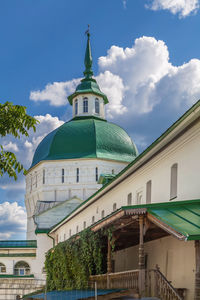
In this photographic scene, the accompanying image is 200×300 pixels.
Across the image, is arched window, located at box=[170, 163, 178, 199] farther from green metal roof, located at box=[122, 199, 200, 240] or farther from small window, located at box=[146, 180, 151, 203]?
green metal roof, located at box=[122, 199, 200, 240]

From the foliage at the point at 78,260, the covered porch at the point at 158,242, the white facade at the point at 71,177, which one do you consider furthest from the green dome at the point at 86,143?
the covered porch at the point at 158,242

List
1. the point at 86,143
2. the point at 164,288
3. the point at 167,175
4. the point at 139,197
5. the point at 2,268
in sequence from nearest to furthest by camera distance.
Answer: the point at 164,288 → the point at 167,175 → the point at 139,197 → the point at 2,268 → the point at 86,143

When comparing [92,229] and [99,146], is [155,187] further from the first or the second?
[99,146]

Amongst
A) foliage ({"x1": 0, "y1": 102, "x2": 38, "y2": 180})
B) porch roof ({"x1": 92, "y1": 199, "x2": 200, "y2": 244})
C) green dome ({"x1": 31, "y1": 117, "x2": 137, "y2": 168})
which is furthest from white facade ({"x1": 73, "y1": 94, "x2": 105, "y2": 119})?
foliage ({"x1": 0, "y1": 102, "x2": 38, "y2": 180})

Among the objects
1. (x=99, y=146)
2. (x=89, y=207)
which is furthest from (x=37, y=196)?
(x=89, y=207)

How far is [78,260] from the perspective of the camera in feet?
64.0

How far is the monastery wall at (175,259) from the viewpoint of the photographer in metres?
14.0

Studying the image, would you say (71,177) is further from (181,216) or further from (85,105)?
(181,216)

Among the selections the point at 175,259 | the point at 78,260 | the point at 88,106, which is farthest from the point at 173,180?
the point at 88,106

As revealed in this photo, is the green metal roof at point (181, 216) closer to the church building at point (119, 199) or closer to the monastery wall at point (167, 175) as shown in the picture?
the church building at point (119, 199)

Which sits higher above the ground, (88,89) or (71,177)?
(88,89)

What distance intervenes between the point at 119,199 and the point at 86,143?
27.1 metres

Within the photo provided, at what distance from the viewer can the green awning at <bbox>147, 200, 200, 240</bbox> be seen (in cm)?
1046

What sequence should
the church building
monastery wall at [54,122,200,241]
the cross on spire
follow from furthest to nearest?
the cross on spire < monastery wall at [54,122,200,241] < the church building
